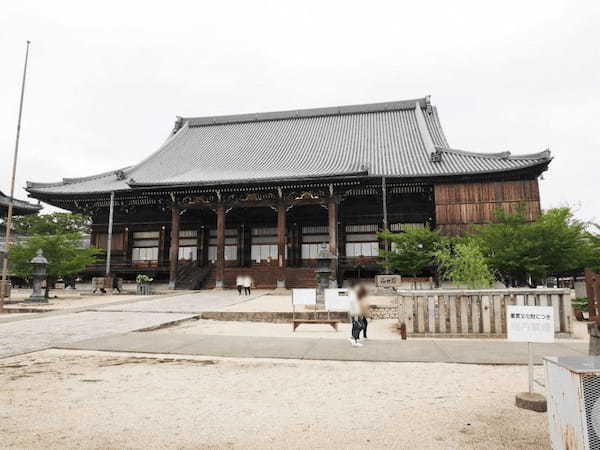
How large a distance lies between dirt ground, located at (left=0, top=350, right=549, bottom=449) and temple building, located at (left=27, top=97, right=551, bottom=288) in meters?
11.7

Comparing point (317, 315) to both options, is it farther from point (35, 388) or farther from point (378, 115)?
point (378, 115)

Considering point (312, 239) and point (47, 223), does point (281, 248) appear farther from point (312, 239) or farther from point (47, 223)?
point (47, 223)

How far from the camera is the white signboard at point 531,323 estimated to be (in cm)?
383

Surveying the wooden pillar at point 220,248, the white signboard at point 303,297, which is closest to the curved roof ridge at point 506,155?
the wooden pillar at point 220,248

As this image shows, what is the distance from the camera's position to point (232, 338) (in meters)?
7.53

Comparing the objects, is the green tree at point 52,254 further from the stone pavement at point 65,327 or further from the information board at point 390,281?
the information board at point 390,281

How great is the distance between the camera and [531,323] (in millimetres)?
3906

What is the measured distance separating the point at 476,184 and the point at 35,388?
18976mm

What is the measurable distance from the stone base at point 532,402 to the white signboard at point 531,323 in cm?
53

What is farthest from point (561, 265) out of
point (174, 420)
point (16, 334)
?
point (16, 334)

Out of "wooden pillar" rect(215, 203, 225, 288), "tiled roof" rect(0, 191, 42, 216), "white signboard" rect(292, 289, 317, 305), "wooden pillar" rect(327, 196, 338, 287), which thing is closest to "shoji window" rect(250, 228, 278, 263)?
"wooden pillar" rect(215, 203, 225, 288)

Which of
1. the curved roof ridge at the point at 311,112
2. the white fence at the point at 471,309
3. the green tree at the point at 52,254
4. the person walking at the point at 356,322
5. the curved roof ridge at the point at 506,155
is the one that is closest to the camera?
the person walking at the point at 356,322

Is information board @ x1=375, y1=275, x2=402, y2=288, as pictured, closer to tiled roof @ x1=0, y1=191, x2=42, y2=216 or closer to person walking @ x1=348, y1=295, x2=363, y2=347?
person walking @ x1=348, y1=295, x2=363, y2=347

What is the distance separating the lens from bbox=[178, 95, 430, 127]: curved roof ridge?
28906 mm
